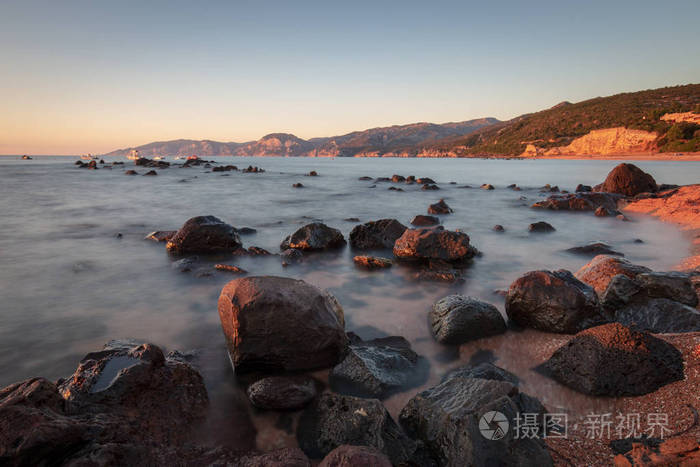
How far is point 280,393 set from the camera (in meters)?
3.22

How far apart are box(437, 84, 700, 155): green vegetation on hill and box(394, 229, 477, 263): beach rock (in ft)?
221

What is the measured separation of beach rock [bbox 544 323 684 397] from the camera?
10.3 ft

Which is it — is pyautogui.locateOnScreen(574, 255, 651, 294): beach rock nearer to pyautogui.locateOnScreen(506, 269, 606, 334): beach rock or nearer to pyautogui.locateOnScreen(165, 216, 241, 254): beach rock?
pyautogui.locateOnScreen(506, 269, 606, 334): beach rock

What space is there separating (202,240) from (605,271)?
858cm

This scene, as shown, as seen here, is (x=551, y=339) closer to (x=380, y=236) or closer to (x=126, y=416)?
(x=126, y=416)

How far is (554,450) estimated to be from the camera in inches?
103

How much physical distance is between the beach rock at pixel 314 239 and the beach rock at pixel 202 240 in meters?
1.49

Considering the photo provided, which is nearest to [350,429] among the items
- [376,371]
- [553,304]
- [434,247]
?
[376,371]

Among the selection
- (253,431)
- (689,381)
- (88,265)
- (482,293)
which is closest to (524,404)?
(689,381)

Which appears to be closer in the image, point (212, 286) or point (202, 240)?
point (212, 286)

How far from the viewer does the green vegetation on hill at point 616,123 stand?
2169 inches

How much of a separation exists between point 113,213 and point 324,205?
10090mm

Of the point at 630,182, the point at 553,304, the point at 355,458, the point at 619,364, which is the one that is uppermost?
the point at 630,182

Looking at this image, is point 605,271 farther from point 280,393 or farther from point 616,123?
point 616,123
